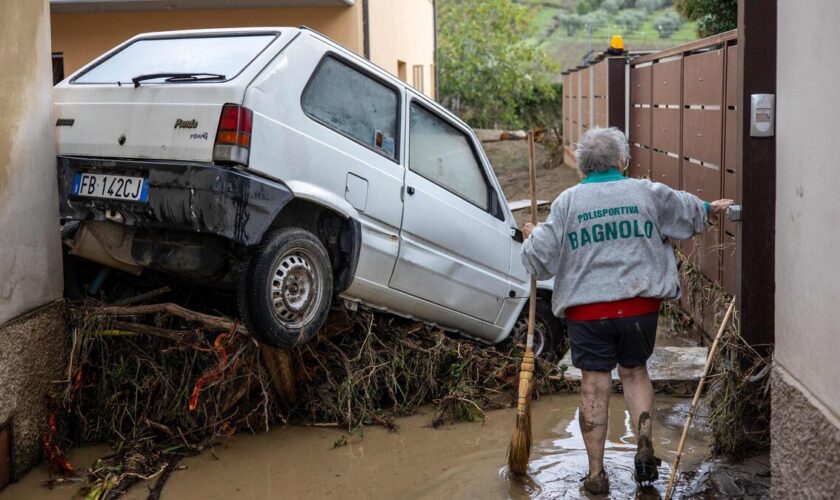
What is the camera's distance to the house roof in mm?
12828

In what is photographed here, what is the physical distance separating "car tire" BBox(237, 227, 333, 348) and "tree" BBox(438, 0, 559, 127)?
25818 mm

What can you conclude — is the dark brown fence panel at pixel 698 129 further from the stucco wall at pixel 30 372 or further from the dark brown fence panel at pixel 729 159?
the stucco wall at pixel 30 372

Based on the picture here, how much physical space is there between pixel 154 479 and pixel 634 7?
74698 millimetres

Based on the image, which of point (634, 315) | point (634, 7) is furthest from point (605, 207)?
point (634, 7)

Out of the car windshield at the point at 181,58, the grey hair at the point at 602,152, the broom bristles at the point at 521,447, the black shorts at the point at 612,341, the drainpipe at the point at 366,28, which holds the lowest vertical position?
the broom bristles at the point at 521,447

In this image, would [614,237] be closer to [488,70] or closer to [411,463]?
[411,463]

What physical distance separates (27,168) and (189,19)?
8.75 metres

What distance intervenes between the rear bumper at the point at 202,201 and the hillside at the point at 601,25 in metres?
49.9

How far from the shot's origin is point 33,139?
5.43m

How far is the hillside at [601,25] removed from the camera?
193 feet

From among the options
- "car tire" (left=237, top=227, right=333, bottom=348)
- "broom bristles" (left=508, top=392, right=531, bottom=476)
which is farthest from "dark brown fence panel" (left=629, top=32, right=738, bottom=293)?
"car tire" (left=237, top=227, right=333, bottom=348)

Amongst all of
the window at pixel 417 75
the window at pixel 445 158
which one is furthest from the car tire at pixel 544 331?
the window at pixel 417 75

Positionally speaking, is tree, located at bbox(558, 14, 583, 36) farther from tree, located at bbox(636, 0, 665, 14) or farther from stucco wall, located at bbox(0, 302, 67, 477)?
stucco wall, located at bbox(0, 302, 67, 477)

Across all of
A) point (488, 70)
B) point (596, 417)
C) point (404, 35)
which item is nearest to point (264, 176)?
point (596, 417)
